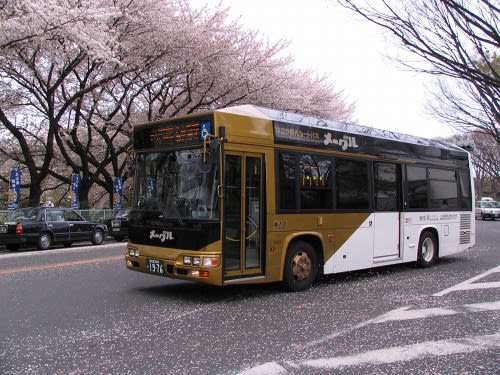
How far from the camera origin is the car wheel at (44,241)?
17.2m

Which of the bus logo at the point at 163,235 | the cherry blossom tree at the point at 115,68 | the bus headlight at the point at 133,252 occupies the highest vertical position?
the cherry blossom tree at the point at 115,68

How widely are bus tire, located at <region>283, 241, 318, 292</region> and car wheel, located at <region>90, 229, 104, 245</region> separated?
42.5 feet

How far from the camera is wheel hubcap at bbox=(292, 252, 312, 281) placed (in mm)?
8613

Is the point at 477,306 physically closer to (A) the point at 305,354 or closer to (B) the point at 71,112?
(A) the point at 305,354

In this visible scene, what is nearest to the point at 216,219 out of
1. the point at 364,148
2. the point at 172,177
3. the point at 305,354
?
the point at 172,177

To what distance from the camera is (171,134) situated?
321 inches

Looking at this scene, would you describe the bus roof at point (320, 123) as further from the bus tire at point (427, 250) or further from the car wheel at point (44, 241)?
the car wheel at point (44, 241)

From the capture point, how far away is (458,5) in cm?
628

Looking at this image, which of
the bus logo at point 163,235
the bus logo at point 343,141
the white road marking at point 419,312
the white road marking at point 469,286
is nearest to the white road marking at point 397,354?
the white road marking at point 419,312

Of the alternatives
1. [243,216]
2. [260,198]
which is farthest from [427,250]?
[243,216]

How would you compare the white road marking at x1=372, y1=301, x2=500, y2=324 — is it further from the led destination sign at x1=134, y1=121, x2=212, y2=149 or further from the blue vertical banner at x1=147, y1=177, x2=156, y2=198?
the blue vertical banner at x1=147, y1=177, x2=156, y2=198

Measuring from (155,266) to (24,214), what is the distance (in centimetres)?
1157

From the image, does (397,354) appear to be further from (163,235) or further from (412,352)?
(163,235)

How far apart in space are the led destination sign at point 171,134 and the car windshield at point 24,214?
413 inches
